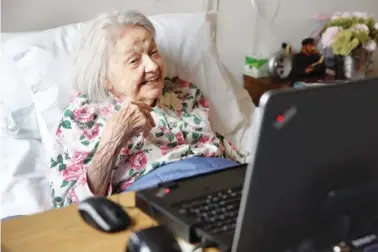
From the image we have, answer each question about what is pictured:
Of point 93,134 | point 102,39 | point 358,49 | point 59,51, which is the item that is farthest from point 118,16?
point 358,49

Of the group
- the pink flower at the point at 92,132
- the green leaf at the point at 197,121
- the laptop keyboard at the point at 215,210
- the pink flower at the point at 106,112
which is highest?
the laptop keyboard at the point at 215,210

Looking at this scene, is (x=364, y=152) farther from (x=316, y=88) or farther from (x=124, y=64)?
(x=124, y=64)

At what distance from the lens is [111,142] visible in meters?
1.45

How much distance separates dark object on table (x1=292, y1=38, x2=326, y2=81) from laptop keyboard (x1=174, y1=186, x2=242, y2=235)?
Result: 5.17 ft

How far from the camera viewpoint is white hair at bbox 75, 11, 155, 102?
63.1 inches

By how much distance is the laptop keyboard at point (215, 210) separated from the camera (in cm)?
92

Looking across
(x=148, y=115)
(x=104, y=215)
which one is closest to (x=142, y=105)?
(x=148, y=115)

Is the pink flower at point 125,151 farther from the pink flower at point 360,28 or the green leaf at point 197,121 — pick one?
the pink flower at point 360,28

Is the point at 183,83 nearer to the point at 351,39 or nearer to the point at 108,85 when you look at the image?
the point at 108,85

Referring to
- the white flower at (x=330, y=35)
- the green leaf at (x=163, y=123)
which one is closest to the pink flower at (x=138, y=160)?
the green leaf at (x=163, y=123)

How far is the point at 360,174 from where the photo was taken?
2.75ft

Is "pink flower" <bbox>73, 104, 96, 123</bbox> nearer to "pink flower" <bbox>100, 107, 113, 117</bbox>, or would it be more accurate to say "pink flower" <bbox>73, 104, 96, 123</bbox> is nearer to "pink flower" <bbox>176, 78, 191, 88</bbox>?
"pink flower" <bbox>100, 107, 113, 117</bbox>

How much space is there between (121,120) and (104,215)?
0.50 metres

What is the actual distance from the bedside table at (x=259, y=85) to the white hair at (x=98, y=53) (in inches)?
36.5
